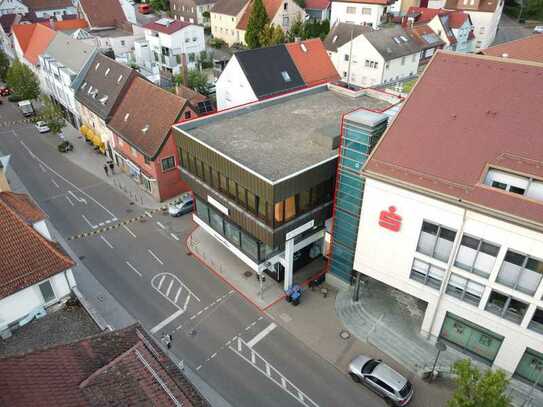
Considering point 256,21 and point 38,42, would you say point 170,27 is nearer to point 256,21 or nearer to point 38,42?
point 256,21

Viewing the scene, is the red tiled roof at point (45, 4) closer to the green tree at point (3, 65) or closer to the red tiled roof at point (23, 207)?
the green tree at point (3, 65)

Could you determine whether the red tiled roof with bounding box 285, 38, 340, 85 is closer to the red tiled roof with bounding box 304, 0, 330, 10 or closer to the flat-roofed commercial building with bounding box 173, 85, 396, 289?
the flat-roofed commercial building with bounding box 173, 85, 396, 289

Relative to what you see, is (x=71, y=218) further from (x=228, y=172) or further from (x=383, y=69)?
(x=383, y=69)

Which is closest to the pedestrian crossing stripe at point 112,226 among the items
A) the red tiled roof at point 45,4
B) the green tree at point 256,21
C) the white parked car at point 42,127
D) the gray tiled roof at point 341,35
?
the white parked car at point 42,127

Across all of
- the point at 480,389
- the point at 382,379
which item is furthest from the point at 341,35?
the point at 480,389

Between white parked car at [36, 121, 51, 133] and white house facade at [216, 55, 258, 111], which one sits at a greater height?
white house facade at [216, 55, 258, 111]

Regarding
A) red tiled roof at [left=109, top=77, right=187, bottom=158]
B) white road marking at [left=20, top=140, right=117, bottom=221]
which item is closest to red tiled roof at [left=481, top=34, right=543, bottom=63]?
red tiled roof at [left=109, top=77, right=187, bottom=158]

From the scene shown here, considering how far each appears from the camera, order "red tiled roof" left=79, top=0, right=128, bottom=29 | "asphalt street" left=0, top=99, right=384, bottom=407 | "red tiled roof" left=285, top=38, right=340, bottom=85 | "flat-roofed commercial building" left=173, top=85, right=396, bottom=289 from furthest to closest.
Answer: "red tiled roof" left=79, top=0, right=128, bottom=29 → "red tiled roof" left=285, top=38, right=340, bottom=85 → "flat-roofed commercial building" left=173, top=85, right=396, bottom=289 → "asphalt street" left=0, top=99, right=384, bottom=407
